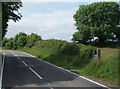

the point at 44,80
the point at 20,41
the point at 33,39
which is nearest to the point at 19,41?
the point at 20,41

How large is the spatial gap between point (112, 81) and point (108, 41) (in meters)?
71.6

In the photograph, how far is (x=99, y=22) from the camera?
91875 mm

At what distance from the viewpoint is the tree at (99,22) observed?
8975cm

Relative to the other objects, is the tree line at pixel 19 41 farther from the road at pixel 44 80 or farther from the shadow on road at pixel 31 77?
the road at pixel 44 80

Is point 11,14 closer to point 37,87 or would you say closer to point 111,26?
point 37,87

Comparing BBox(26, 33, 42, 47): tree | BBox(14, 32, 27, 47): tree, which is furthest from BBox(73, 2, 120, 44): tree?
BBox(14, 32, 27, 47): tree

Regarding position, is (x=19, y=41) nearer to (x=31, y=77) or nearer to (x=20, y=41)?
(x=20, y=41)

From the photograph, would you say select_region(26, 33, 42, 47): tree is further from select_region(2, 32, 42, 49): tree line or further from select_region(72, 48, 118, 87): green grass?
select_region(72, 48, 118, 87): green grass

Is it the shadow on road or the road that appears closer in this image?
the road

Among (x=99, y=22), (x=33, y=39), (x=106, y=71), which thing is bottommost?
(x=106, y=71)

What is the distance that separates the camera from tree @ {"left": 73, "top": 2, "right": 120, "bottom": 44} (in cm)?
8975

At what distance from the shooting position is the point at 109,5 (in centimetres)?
9400

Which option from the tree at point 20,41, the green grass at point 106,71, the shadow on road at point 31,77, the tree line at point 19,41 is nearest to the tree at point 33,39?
the tree line at point 19,41

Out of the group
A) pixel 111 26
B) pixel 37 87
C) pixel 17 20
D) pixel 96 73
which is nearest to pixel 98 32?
pixel 111 26
